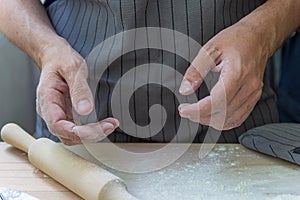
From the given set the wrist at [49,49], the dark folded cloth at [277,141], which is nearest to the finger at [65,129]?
the wrist at [49,49]

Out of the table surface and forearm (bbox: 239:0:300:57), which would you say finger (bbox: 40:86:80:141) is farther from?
forearm (bbox: 239:0:300:57)

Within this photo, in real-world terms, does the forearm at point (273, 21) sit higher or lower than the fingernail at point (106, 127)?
higher

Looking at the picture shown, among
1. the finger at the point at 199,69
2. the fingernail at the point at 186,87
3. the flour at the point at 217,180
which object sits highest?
the finger at the point at 199,69

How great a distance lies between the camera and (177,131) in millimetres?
860

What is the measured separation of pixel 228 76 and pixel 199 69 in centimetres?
4

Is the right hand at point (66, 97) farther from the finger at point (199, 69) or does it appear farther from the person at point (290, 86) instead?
the person at point (290, 86)

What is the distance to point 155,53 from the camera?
0.84 meters

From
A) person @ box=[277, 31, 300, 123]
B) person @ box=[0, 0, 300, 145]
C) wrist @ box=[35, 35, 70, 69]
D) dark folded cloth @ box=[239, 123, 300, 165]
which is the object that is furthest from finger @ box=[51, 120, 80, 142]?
person @ box=[277, 31, 300, 123]

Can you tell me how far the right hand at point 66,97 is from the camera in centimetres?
69

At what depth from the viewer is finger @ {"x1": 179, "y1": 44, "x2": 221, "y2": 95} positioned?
0.70 metres

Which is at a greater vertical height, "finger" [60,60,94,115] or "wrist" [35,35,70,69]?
"wrist" [35,35,70,69]

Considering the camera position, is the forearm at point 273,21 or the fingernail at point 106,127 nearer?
the fingernail at point 106,127

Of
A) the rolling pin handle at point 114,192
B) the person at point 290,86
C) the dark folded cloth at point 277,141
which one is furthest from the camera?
the person at point 290,86

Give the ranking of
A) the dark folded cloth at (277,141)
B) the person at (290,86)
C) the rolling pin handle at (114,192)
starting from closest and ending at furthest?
1. the rolling pin handle at (114,192)
2. the dark folded cloth at (277,141)
3. the person at (290,86)
